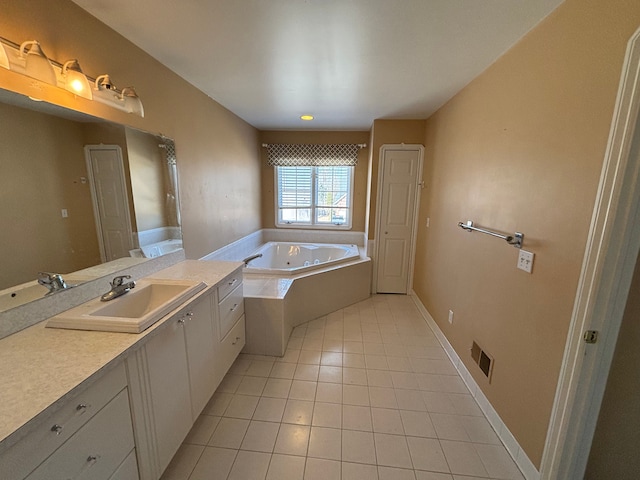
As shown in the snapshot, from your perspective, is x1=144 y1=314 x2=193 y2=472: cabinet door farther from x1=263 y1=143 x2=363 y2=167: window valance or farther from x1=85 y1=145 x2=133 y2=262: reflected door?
x1=263 y1=143 x2=363 y2=167: window valance

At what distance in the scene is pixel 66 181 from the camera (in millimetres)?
1321

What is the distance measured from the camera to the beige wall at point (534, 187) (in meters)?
1.08

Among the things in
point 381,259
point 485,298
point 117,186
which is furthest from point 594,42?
point 381,259

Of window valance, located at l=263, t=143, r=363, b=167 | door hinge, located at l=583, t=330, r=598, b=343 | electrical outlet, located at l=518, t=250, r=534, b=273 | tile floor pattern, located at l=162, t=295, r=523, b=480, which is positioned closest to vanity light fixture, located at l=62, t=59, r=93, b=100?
tile floor pattern, located at l=162, t=295, r=523, b=480

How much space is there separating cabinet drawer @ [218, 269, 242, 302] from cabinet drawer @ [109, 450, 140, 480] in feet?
2.86

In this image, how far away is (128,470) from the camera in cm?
105

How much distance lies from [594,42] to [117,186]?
2416 millimetres

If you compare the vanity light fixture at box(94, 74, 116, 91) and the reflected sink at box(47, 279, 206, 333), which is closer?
the reflected sink at box(47, 279, 206, 333)

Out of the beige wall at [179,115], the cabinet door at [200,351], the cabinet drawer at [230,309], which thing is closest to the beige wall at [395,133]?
the beige wall at [179,115]

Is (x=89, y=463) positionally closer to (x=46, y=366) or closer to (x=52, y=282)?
(x=46, y=366)

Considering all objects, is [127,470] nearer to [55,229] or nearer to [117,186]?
[55,229]

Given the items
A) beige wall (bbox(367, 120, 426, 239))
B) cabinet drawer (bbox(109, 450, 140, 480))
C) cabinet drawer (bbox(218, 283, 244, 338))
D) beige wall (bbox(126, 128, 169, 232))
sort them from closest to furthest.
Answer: cabinet drawer (bbox(109, 450, 140, 480)) < beige wall (bbox(126, 128, 169, 232)) < cabinet drawer (bbox(218, 283, 244, 338)) < beige wall (bbox(367, 120, 426, 239))

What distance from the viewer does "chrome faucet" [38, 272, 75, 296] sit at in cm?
123

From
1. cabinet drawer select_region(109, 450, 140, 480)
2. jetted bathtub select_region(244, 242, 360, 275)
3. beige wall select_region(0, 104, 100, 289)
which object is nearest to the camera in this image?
cabinet drawer select_region(109, 450, 140, 480)
